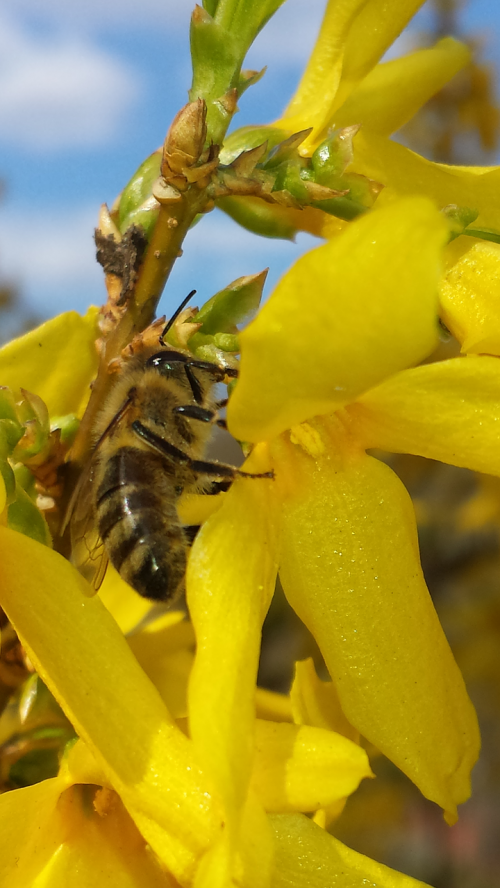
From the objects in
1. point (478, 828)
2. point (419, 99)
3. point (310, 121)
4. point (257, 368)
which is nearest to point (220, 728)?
point (257, 368)

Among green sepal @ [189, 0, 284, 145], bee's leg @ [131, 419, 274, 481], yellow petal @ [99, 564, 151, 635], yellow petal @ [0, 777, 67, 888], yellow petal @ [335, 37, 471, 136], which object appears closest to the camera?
yellow petal @ [0, 777, 67, 888]

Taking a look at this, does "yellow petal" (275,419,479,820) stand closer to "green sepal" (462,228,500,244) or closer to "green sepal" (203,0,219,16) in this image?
"green sepal" (462,228,500,244)

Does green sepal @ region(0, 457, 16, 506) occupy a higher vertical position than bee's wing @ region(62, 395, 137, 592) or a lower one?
higher

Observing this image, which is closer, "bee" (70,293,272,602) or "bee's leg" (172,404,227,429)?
"bee" (70,293,272,602)

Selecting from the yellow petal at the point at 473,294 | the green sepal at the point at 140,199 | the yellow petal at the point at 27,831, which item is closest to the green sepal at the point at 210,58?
the green sepal at the point at 140,199

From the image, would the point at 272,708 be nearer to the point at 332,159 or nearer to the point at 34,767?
the point at 34,767

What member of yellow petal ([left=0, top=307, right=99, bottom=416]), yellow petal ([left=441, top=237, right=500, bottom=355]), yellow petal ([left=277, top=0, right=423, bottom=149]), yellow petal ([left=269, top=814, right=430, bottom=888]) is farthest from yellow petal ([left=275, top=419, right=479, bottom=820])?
yellow petal ([left=277, top=0, right=423, bottom=149])
